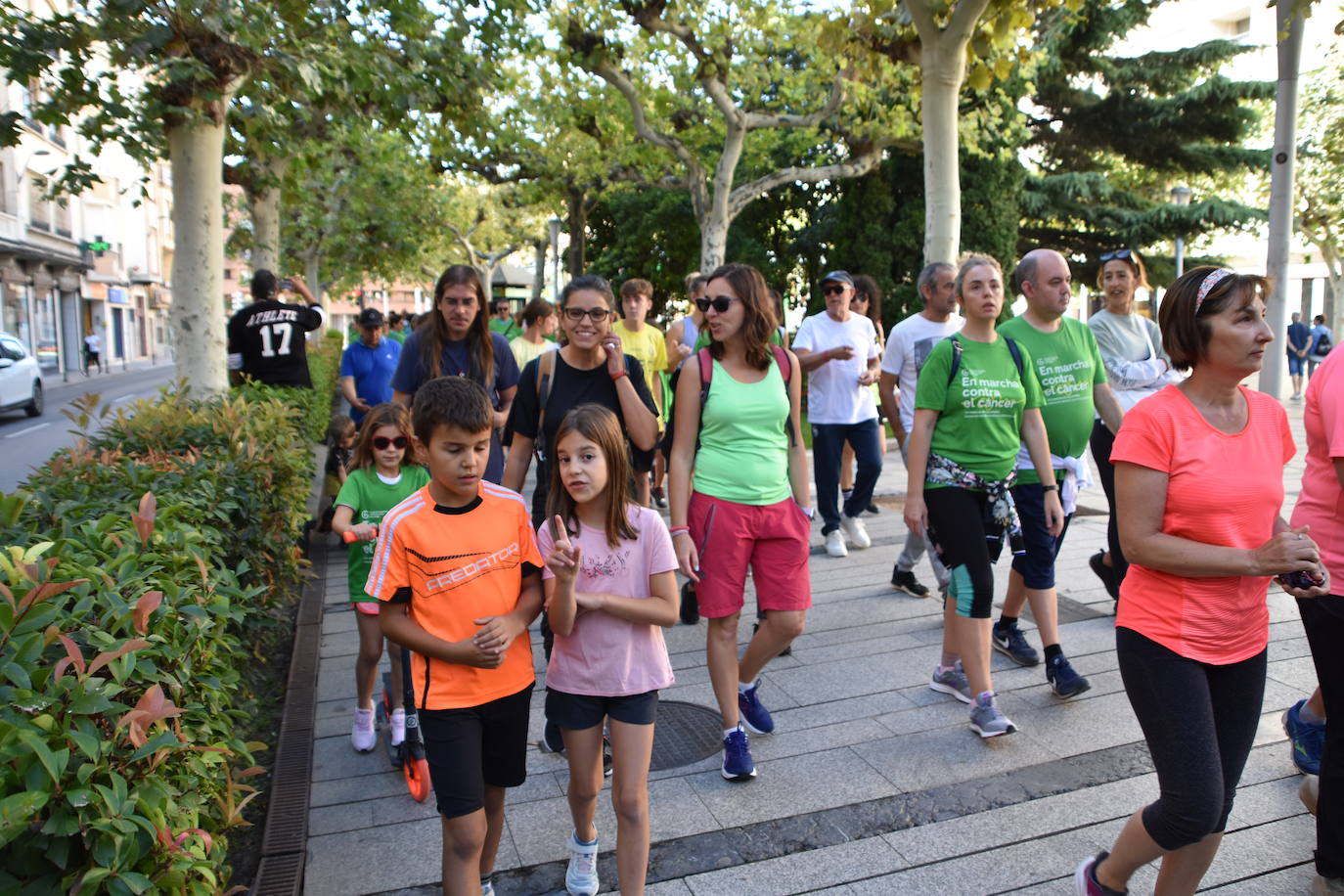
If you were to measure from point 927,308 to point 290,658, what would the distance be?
4122 millimetres

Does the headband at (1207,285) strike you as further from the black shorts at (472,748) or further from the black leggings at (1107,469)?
the black leggings at (1107,469)

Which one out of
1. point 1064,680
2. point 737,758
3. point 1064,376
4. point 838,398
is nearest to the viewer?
point 737,758

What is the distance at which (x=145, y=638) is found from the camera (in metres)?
2.08

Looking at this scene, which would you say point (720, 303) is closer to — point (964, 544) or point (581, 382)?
point (581, 382)

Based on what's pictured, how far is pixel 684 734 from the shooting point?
4.27 meters

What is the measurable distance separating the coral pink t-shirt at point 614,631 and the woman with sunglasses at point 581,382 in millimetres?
1005

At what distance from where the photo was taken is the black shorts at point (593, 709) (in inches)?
113

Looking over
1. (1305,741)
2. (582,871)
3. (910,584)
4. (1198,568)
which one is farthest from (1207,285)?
(910,584)

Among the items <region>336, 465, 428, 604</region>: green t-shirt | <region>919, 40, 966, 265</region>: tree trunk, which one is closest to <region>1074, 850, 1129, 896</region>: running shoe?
<region>336, 465, 428, 604</region>: green t-shirt

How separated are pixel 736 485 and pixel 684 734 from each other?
3.90 ft

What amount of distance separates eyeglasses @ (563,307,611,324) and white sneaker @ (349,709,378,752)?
186 cm

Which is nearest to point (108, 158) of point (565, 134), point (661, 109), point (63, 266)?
point (63, 266)

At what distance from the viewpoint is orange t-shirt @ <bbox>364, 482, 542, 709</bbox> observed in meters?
2.62

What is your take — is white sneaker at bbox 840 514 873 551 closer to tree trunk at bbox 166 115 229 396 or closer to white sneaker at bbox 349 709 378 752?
white sneaker at bbox 349 709 378 752
